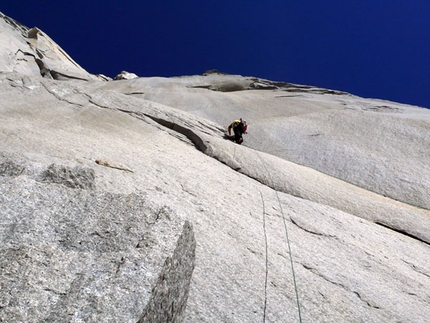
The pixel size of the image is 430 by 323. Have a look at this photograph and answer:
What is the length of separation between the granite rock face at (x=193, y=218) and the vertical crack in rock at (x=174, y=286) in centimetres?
1

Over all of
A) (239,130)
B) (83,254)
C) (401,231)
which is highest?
(239,130)

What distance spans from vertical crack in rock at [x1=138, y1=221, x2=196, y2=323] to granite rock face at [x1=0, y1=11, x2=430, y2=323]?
15 mm

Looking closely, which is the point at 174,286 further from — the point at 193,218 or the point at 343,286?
the point at 343,286

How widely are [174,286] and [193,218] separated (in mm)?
1776

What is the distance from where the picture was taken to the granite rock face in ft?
6.93

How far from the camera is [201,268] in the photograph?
3213 mm

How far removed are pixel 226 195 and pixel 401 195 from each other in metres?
4.86

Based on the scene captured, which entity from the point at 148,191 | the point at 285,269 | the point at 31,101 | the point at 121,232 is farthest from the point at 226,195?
the point at 31,101

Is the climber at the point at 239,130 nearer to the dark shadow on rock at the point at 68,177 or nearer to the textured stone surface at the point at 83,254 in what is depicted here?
the dark shadow on rock at the point at 68,177

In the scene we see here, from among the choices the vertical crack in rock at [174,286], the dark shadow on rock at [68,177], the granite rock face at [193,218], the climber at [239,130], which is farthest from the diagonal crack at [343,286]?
the climber at [239,130]

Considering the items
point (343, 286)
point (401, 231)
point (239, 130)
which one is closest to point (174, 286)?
point (343, 286)

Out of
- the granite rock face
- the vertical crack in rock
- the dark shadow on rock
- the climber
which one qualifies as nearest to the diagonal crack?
the granite rock face

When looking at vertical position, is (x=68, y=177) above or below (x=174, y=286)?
above

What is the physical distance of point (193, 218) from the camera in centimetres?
420
